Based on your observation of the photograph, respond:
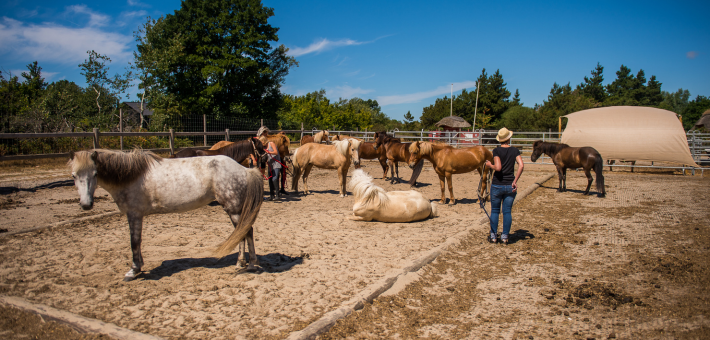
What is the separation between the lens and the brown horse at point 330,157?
9188 millimetres

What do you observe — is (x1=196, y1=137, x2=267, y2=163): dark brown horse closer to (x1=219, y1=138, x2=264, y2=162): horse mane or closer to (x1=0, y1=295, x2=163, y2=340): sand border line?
(x1=219, y1=138, x2=264, y2=162): horse mane

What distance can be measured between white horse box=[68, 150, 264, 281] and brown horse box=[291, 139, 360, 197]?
5.08 meters

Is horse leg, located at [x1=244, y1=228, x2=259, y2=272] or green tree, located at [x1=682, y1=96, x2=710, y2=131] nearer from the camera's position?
horse leg, located at [x1=244, y1=228, x2=259, y2=272]

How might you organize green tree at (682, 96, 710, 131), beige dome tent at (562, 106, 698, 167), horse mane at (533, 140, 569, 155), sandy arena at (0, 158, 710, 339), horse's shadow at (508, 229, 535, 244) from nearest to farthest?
1. sandy arena at (0, 158, 710, 339)
2. horse's shadow at (508, 229, 535, 244)
3. horse mane at (533, 140, 569, 155)
4. beige dome tent at (562, 106, 698, 167)
5. green tree at (682, 96, 710, 131)

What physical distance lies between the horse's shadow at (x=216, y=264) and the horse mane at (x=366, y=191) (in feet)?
6.91

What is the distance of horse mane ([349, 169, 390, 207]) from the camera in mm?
6332

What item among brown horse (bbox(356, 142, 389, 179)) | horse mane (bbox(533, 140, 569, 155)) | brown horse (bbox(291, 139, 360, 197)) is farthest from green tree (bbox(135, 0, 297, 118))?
horse mane (bbox(533, 140, 569, 155))

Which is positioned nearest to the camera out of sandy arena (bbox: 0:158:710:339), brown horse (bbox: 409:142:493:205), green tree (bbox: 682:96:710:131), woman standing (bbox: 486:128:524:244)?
sandy arena (bbox: 0:158:710:339)

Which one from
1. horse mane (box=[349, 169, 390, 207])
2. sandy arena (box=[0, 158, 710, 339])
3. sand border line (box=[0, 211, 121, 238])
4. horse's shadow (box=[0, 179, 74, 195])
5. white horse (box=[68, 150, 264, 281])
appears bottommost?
sandy arena (box=[0, 158, 710, 339])

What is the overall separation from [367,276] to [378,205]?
244cm

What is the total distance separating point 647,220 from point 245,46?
26.9 m

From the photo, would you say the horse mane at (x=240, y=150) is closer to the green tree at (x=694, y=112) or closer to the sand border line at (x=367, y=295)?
the sand border line at (x=367, y=295)

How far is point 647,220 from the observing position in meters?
6.71

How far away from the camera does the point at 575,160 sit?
10.2 metres
